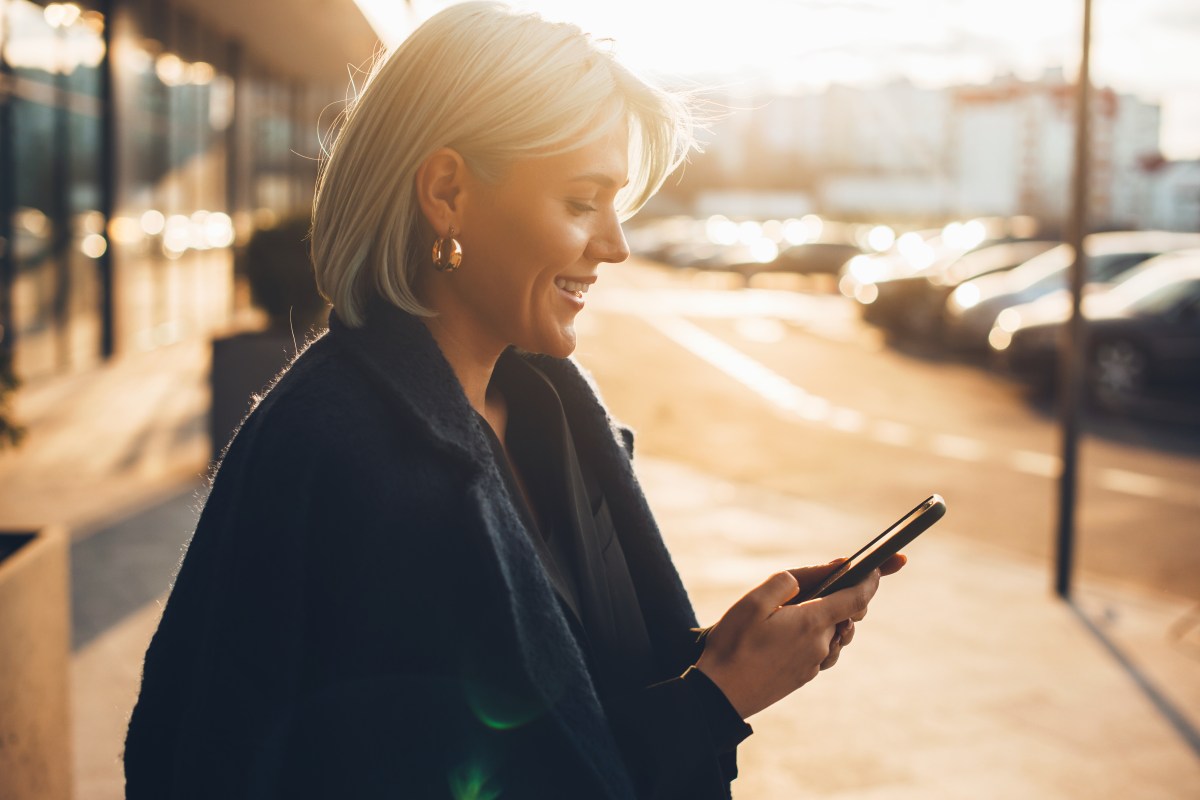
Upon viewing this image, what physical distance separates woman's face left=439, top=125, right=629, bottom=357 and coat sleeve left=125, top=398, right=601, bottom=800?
0.32 metres

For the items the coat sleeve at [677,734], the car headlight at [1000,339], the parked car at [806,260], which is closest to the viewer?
the coat sleeve at [677,734]

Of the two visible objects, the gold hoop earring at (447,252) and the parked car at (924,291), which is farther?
the parked car at (924,291)

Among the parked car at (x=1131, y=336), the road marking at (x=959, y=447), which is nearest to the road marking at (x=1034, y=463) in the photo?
the road marking at (x=959, y=447)

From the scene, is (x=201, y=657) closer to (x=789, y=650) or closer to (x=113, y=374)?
(x=789, y=650)

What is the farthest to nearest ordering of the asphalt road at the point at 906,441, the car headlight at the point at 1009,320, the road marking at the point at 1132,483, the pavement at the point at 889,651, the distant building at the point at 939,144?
the distant building at the point at 939,144
the car headlight at the point at 1009,320
the road marking at the point at 1132,483
the asphalt road at the point at 906,441
the pavement at the point at 889,651

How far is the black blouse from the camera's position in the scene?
5.14 feet

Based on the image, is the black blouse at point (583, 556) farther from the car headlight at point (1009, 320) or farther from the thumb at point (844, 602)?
the car headlight at point (1009, 320)

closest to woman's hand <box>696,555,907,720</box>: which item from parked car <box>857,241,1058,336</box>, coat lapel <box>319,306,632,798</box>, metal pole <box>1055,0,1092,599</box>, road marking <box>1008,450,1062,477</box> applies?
coat lapel <box>319,306,632,798</box>

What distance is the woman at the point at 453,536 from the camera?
4.49 ft

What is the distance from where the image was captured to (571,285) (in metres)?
1.68

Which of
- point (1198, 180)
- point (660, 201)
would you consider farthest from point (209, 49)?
point (660, 201)

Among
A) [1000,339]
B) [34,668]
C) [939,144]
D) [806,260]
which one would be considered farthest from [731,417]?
[939,144]

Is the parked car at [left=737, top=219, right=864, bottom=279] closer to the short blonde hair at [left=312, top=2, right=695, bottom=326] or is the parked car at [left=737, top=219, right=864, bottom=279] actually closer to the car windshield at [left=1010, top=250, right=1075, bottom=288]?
the car windshield at [left=1010, top=250, right=1075, bottom=288]

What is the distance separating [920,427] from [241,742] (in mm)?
11055
